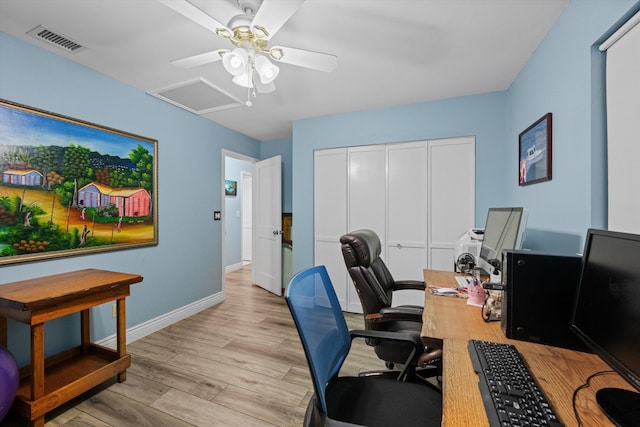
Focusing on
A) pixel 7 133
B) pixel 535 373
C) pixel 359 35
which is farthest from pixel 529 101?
pixel 7 133

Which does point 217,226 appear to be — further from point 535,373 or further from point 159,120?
point 535,373

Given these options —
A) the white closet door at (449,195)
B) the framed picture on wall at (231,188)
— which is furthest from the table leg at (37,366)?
the framed picture on wall at (231,188)

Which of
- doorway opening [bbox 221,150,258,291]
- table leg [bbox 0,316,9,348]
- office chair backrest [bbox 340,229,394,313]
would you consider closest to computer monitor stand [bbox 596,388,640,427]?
office chair backrest [bbox 340,229,394,313]

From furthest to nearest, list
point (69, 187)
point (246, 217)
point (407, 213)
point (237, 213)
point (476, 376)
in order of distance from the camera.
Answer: point (246, 217) → point (237, 213) → point (407, 213) → point (69, 187) → point (476, 376)

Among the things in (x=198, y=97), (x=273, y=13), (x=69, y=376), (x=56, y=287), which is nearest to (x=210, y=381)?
(x=69, y=376)

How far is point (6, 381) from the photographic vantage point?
142 centimetres

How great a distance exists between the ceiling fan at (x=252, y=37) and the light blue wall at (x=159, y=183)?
49.2 inches

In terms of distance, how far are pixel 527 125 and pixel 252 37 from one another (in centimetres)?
220

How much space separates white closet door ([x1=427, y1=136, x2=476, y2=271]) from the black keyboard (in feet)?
6.90

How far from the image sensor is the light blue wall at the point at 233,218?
18.6 feet

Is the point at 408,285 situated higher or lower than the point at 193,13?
lower

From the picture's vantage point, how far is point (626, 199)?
3.92ft

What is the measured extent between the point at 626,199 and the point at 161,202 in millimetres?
3537

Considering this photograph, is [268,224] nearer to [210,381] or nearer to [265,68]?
[210,381]
